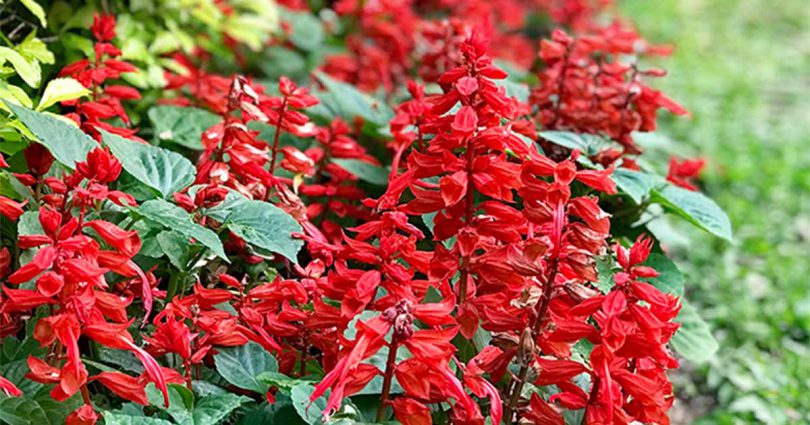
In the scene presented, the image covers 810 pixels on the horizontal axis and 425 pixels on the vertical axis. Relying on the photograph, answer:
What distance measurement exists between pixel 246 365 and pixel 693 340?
112 centimetres

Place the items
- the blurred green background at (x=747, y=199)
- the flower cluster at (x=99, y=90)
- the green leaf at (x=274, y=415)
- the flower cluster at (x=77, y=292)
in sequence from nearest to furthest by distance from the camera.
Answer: the flower cluster at (x=77, y=292), the green leaf at (x=274, y=415), the flower cluster at (x=99, y=90), the blurred green background at (x=747, y=199)

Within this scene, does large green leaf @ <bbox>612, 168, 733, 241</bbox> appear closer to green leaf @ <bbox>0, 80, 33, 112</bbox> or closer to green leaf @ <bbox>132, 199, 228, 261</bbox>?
green leaf @ <bbox>132, 199, 228, 261</bbox>

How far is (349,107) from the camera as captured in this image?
8.54 ft

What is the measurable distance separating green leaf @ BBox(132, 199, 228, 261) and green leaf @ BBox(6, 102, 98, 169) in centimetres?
16

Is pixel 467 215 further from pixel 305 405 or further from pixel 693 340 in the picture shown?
pixel 693 340

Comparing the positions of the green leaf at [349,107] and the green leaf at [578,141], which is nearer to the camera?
the green leaf at [578,141]

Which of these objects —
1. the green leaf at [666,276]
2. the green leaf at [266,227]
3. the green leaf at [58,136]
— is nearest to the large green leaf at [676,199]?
the green leaf at [666,276]

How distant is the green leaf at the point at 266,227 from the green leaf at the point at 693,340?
995mm

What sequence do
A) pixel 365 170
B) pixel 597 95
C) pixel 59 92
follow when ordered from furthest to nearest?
pixel 597 95
pixel 365 170
pixel 59 92

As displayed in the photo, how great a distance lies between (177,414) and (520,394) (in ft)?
1.81

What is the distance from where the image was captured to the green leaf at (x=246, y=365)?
149 cm

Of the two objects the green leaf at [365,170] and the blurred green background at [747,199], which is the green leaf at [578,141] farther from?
the blurred green background at [747,199]

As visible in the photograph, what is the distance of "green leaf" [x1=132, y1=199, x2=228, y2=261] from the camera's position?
138cm

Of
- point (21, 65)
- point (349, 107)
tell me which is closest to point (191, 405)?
point (21, 65)
